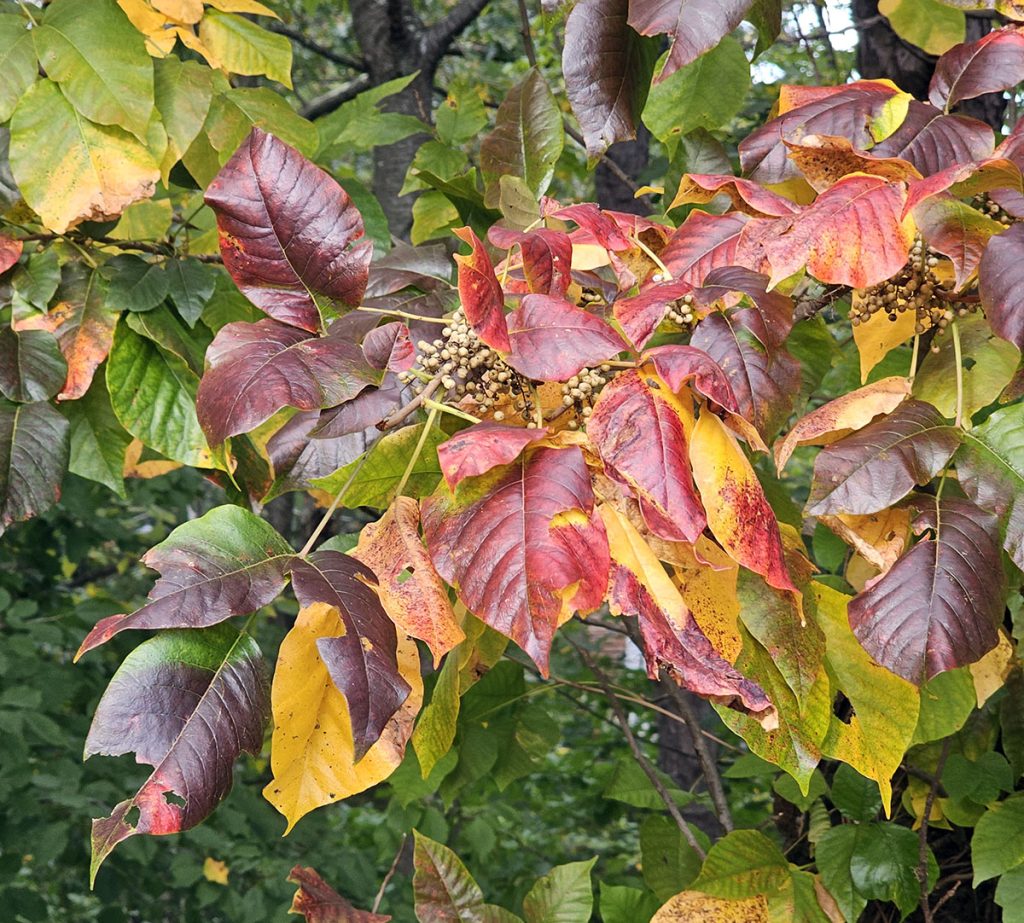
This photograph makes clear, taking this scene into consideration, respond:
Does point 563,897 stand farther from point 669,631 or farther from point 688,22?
point 688,22

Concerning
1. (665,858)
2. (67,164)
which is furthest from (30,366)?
(665,858)

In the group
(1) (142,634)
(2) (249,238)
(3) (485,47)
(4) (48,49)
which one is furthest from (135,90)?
(3) (485,47)

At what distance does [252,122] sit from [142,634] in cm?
193

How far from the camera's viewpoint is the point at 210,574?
2.11 ft

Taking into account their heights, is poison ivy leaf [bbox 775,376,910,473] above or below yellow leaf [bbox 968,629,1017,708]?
above

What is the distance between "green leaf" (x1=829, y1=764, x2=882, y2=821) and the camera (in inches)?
49.2

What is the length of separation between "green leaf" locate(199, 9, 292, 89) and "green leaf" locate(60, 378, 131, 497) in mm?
425

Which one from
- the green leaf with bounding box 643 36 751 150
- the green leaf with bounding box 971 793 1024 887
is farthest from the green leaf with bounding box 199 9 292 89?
the green leaf with bounding box 971 793 1024 887

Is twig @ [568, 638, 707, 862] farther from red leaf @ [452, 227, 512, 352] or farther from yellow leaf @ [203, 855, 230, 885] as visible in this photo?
yellow leaf @ [203, 855, 230, 885]

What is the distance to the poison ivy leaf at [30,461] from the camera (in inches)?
42.5

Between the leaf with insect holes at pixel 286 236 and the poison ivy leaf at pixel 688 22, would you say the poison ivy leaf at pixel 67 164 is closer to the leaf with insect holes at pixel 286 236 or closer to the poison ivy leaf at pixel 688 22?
the leaf with insect holes at pixel 286 236

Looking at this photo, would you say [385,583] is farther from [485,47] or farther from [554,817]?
[485,47]

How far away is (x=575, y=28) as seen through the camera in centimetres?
87

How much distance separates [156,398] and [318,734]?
0.60 m
